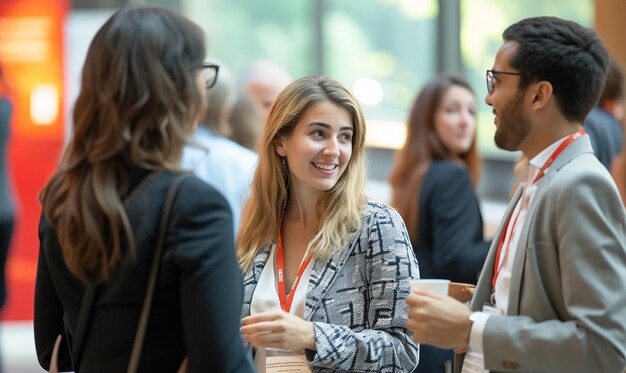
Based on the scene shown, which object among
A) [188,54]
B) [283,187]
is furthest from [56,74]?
[188,54]

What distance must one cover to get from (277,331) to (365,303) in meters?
0.33

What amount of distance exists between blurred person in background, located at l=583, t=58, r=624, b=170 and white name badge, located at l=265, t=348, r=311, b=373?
2.58m

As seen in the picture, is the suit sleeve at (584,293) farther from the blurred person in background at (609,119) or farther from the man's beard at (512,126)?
the blurred person in background at (609,119)

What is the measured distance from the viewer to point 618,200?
2.21 meters

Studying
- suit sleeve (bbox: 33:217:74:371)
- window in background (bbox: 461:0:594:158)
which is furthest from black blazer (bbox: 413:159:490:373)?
window in background (bbox: 461:0:594:158)

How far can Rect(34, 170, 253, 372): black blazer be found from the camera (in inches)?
80.9

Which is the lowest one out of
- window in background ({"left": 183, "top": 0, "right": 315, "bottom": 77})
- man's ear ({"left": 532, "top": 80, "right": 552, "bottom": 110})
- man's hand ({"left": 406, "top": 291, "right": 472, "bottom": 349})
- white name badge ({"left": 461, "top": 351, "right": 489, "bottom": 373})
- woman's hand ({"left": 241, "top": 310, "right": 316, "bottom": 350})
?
white name badge ({"left": 461, "top": 351, "right": 489, "bottom": 373})

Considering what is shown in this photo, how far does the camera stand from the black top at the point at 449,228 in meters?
4.29

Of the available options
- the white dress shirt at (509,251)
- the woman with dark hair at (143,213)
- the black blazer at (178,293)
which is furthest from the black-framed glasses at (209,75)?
the white dress shirt at (509,251)

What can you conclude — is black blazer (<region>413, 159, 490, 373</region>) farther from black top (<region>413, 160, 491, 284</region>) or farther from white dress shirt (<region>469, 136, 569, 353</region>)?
white dress shirt (<region>469, 136, 569, 353</region>)

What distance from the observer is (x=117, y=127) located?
2.08 m

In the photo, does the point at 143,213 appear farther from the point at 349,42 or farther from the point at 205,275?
the point at 349,42

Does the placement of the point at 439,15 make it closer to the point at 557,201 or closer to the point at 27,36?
the point at 27,36

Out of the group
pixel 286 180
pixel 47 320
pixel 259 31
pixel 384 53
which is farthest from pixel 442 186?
pixel 259 31
